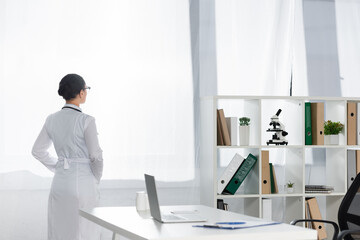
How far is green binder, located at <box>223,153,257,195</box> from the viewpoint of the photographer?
4809 millimetres

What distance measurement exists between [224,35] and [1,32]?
1888mm

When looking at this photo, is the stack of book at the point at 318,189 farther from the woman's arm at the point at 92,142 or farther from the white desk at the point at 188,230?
the white desk at the point at 188,230

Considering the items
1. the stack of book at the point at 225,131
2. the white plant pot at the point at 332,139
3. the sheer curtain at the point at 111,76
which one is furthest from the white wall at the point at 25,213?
the white plant pot at the point at 332,139

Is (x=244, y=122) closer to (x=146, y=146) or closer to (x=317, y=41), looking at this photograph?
(x=146, y=146)

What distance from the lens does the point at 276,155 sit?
534 centimetres

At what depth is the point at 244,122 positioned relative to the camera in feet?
15.8

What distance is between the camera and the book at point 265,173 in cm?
483

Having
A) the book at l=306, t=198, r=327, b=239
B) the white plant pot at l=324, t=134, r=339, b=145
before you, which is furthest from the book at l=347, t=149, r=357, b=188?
Answer: the book at l=306, t=198, r=327, b=239

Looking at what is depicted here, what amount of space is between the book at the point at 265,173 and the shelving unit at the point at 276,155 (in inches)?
1.6

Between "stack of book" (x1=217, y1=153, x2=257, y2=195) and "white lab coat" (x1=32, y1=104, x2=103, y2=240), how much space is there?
3.90ft

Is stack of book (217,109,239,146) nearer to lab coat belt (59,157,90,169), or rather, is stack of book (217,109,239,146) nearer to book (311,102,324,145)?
book (311,102,324,145)

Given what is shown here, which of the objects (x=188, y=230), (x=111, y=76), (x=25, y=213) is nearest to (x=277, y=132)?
(x=111, y=76)

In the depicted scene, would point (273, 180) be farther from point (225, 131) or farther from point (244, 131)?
point (225, 131)

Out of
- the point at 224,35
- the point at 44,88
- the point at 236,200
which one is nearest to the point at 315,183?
the point at 236,200
